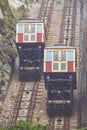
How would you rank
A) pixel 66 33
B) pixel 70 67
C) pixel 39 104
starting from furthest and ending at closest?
pixel 66 33
pixel 39 104
pixel 70 67

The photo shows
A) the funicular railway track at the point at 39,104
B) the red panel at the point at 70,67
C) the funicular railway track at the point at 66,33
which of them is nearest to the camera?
the funicular railway track at the point at 66,33

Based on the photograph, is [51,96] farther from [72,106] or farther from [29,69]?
[29,69]

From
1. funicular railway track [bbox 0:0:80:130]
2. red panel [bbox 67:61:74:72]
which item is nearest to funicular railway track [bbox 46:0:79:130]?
funicular railway track [bbox 0:0:80:130]

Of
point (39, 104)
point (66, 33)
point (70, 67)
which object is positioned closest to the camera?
point (70, 67)

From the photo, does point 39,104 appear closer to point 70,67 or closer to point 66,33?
point 70,67

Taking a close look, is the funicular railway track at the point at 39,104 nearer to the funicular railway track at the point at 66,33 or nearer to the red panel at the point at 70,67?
the funicular railway track at the point at 66,33

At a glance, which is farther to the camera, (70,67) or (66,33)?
(66,33)

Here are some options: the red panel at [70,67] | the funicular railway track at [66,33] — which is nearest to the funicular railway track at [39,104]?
the funicular railway track at [66,33]

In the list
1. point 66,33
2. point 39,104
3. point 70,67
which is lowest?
point 39,104

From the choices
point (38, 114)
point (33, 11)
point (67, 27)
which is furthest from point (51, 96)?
point (33, 11)

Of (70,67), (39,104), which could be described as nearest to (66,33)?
(39,104)

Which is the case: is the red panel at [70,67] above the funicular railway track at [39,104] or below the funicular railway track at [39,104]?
above
